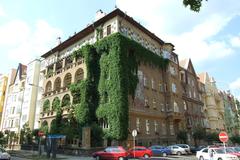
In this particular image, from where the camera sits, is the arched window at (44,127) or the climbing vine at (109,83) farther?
the arched window at (44,127)

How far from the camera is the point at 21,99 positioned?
6244cm

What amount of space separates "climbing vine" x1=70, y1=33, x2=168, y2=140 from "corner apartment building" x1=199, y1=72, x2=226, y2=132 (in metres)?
36.8

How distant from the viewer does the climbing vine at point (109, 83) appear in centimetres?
3288

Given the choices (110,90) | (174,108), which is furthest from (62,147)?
(174,108)

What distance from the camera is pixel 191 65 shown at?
64.5m

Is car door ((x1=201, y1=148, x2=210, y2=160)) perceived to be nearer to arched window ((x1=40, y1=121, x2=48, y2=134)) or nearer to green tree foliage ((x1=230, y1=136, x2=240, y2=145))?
arched window ((x1=40, y1=121, x2=48, y2=134))

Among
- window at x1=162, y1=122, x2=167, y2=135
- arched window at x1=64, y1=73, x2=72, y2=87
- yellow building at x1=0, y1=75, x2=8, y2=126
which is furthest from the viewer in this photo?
yellow building at x1=0, y1=75, x2=8, y2=126

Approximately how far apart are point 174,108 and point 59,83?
24641 millimetres

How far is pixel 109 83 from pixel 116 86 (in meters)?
1.51

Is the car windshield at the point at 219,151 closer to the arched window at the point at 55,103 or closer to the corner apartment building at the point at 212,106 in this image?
the arched window at the point at 55,103

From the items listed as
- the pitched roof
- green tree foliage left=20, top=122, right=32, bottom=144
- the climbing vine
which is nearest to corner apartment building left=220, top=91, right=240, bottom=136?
the pitched roof

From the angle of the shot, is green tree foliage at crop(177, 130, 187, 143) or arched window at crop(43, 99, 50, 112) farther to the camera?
arched window at crop(43, 99, 50, 112)

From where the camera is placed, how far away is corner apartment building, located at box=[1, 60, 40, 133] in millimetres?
58406

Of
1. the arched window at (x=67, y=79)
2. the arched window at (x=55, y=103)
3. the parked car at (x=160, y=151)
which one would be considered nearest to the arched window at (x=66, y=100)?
the arched window at (x=55, y=103)
